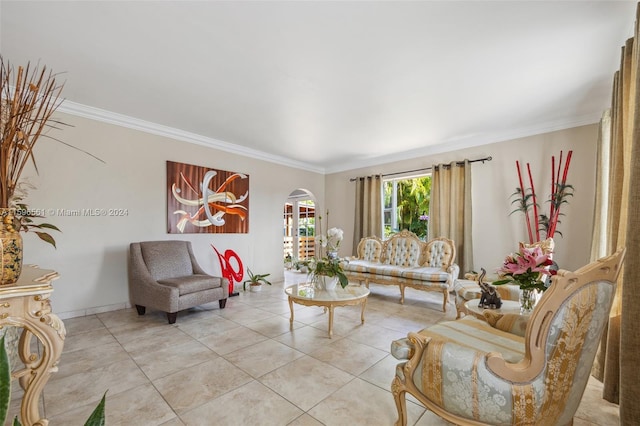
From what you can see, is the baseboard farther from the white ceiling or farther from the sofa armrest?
the sofa armrest

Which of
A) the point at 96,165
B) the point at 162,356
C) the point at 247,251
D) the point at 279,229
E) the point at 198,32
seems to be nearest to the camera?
the point at 198,32

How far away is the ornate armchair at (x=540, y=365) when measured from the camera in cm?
108

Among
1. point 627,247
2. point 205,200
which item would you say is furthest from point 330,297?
point 205,200

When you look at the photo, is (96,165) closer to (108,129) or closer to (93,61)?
(108,129)

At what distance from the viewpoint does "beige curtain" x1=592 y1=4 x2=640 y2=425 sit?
1331 mm

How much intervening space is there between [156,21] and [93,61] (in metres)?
0.99

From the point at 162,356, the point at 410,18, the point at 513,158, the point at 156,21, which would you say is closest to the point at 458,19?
the point at 410,18

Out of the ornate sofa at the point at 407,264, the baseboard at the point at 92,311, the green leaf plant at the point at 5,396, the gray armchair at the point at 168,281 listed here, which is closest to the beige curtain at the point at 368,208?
the ornate sofa at the point at 407,264

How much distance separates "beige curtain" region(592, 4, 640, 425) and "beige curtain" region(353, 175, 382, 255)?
3469 millimetres

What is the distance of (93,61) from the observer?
251 centimetres

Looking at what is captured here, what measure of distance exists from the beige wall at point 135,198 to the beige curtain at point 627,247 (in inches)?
57.6

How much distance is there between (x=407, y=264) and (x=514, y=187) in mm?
2009

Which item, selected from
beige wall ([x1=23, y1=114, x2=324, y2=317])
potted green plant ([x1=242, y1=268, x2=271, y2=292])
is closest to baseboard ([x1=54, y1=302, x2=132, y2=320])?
beige wall ([x1=23, y1=114, x2=324, y2=317])

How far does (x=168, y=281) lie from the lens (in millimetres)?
3484
